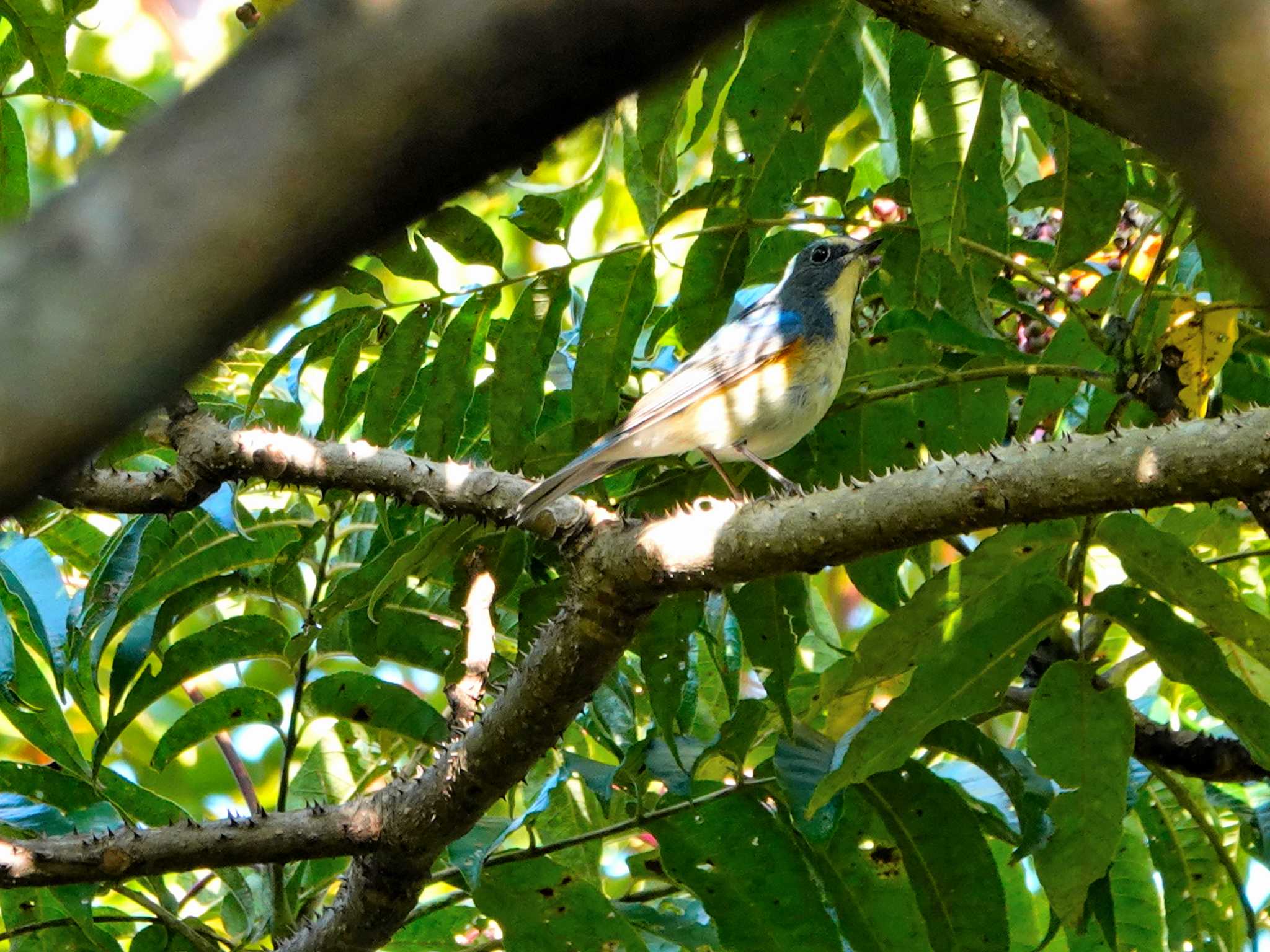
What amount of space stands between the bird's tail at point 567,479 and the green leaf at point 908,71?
122 cm

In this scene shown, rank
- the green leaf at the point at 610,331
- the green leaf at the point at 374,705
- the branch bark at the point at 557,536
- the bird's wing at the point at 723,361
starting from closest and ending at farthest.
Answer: the branch bark at the point at 557,536 < the green leaf at the point at 610,331 < the green leaf at the point at 374,705 < the bird's wing at the point at 723,361

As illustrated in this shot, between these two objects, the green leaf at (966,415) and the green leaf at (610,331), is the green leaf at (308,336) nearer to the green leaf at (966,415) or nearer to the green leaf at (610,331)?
the green leaf at (610,331)

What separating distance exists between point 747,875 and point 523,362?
1.46 metres

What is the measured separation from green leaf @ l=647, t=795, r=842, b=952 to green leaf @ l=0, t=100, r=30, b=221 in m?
2.50

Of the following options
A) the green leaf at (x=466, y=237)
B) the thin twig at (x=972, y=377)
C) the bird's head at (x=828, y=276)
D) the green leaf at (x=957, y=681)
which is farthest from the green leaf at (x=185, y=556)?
the bird's head at (x=828, y=276)

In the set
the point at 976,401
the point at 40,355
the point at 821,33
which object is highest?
the point at 821,33

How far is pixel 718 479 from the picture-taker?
3.79 meters

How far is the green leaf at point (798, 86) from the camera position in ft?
11.8

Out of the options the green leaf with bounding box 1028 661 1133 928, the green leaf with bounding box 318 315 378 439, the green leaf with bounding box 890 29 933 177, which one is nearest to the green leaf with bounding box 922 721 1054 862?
the green leaf with bounding box 1028 661 1133 928

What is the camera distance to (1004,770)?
3.32m

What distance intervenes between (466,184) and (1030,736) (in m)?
2.41

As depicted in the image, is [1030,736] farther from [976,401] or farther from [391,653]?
[391,653]

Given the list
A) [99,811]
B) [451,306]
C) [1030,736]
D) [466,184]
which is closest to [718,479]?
[451,306]

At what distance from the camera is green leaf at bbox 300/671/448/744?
393 cm
